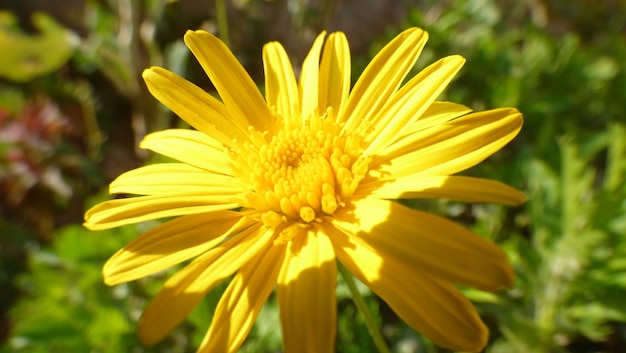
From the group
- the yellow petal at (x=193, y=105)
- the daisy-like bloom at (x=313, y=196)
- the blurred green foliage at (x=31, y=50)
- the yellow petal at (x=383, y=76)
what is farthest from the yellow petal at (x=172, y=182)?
the blurred green foliage at (x=31, y=50)

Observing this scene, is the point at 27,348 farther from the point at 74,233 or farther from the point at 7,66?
the point at 7,66

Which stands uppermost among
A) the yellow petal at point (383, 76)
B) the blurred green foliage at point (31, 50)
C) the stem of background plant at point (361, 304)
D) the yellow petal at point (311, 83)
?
the blurred green foliage at point (31, 50)

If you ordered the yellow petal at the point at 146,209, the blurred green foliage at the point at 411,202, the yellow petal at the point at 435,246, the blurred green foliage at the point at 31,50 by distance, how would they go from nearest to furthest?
the yellow petal at the point at 435,246 → the yellow petal at the point at 146,209 → the blurred green foliage at the point at 411,202 → the blurred green foliage at the point at 31,50

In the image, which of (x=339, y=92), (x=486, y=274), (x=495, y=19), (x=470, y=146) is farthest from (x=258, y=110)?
(x=495, y=19)

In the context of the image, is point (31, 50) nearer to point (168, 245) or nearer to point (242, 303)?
point (168, 245)

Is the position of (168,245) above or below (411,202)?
above

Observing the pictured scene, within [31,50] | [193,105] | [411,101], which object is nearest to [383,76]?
[411,101]

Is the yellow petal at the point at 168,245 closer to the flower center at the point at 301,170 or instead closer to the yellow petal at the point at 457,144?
the flower center at the point at 301,170

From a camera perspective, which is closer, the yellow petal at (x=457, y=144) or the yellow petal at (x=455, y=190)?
the yellow petal at (x=455, y=190)
